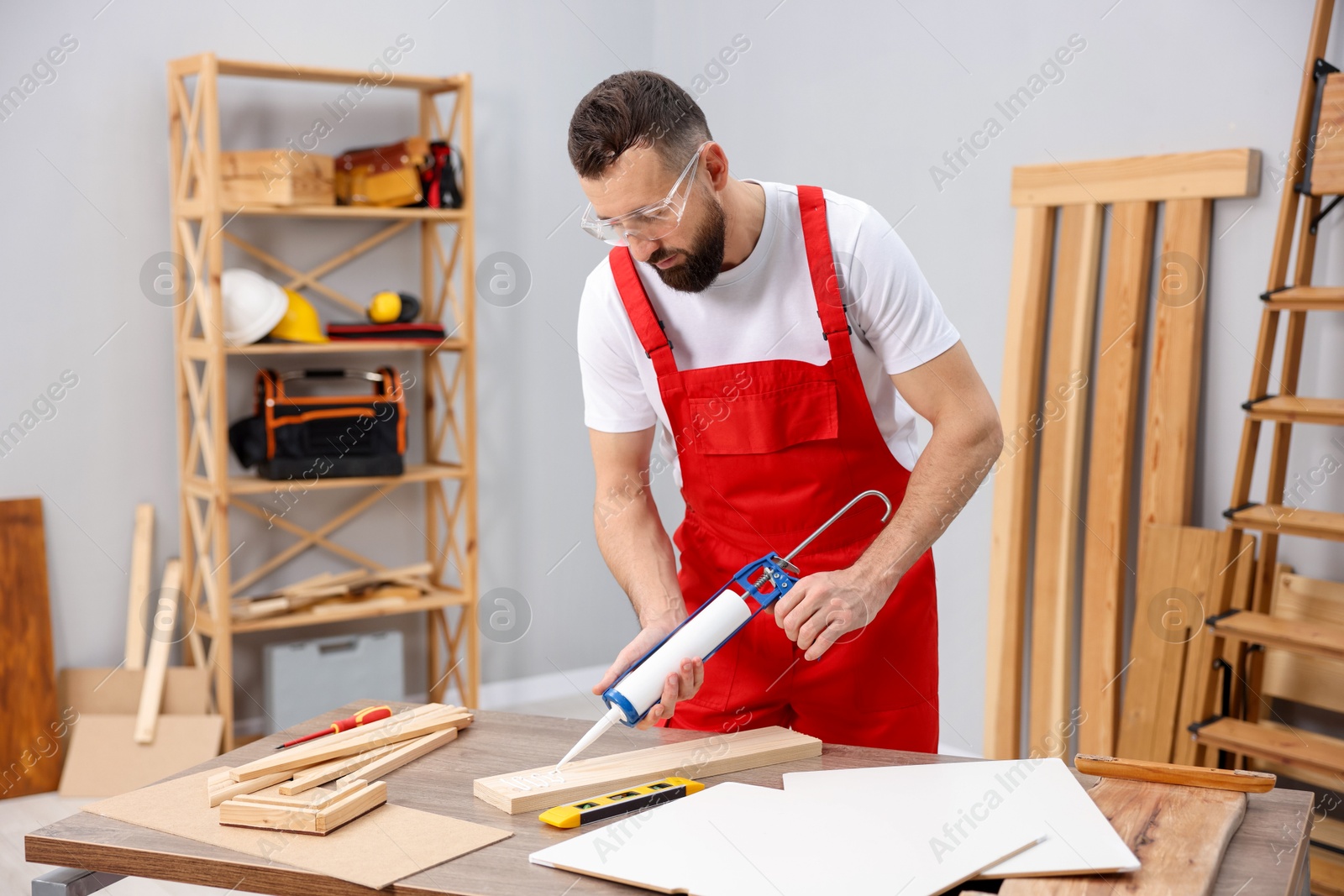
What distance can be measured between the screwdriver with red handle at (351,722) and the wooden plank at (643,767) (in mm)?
298

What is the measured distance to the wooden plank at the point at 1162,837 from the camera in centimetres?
122

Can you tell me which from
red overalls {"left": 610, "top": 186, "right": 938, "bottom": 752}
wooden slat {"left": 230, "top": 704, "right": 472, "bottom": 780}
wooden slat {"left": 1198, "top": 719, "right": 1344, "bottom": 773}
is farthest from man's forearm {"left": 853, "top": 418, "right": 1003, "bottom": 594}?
wooden slat {"left": 1198, "top": 719, "right": 1344, "bottom": 773}

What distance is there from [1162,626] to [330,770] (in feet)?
7.46

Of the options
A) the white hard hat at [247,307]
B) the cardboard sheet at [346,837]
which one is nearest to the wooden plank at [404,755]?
the cardboard sheet at [346,837]

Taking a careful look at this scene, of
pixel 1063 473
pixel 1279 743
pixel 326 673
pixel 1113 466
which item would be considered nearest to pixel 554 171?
pixel 326 673

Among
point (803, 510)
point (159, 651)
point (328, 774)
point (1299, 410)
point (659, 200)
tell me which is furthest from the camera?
point (159, 651)

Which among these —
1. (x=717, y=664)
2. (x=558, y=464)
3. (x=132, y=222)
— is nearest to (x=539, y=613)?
(x=558, y=464)

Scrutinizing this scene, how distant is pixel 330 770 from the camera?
5.07 feet

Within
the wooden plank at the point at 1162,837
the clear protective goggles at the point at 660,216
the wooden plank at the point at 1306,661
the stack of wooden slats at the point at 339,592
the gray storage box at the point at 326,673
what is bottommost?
the gray storage box at the point at 326,673

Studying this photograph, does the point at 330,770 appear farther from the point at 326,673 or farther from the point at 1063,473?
the point at 326,673

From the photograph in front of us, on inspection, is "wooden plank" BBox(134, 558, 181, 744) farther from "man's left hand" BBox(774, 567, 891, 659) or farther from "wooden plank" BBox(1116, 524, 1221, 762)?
"wooden plank" BBox(1116, 524, 1221, 762)

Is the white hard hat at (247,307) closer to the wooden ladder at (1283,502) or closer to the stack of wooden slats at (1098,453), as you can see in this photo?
the stack of wooden slats at (1098,453)

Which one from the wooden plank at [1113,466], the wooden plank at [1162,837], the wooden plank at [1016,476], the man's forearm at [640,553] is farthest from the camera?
the wooden plank at [1016,476]

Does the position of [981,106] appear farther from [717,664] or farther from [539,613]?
[539,613]
